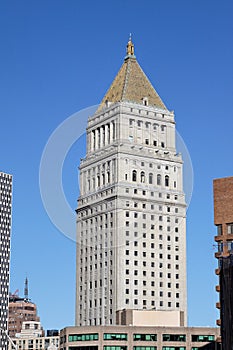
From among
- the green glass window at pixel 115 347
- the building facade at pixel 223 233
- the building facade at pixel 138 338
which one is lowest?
the green glass window at pixel 115 347

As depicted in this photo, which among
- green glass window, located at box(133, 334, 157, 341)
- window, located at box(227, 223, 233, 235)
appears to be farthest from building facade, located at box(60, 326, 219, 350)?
window, located at box(227, 223, 233, 235)

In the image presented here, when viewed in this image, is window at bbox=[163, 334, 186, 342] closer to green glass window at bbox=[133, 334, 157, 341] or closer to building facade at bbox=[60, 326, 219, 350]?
building facade at bbox=[60, 326, 219, 350]

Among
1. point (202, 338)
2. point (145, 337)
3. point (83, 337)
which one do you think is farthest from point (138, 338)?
point (202, 338)

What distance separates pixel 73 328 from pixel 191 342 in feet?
95.6

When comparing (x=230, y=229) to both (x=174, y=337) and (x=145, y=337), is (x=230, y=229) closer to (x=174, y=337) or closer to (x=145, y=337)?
(x=145, y=337)

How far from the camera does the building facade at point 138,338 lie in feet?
610

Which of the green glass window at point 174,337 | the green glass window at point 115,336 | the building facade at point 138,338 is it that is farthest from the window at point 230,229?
the green glass window at point 174,337

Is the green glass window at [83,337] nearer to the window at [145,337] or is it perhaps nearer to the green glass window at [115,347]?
the green glass window at [115,347]

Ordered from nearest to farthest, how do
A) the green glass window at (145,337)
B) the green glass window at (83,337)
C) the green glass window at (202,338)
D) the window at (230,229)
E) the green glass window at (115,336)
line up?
the window at (230,229), the green glass window at (115,336), the green glass window at (83,337), the green glass window at (145,337), the green glass window at (202,338)

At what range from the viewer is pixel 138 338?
188m

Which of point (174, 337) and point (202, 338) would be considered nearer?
point (174, 337)

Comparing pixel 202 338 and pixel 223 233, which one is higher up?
pixel 223 233

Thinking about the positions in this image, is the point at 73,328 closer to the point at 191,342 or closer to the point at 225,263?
the point at 191,342

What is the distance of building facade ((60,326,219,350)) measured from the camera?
186 m
